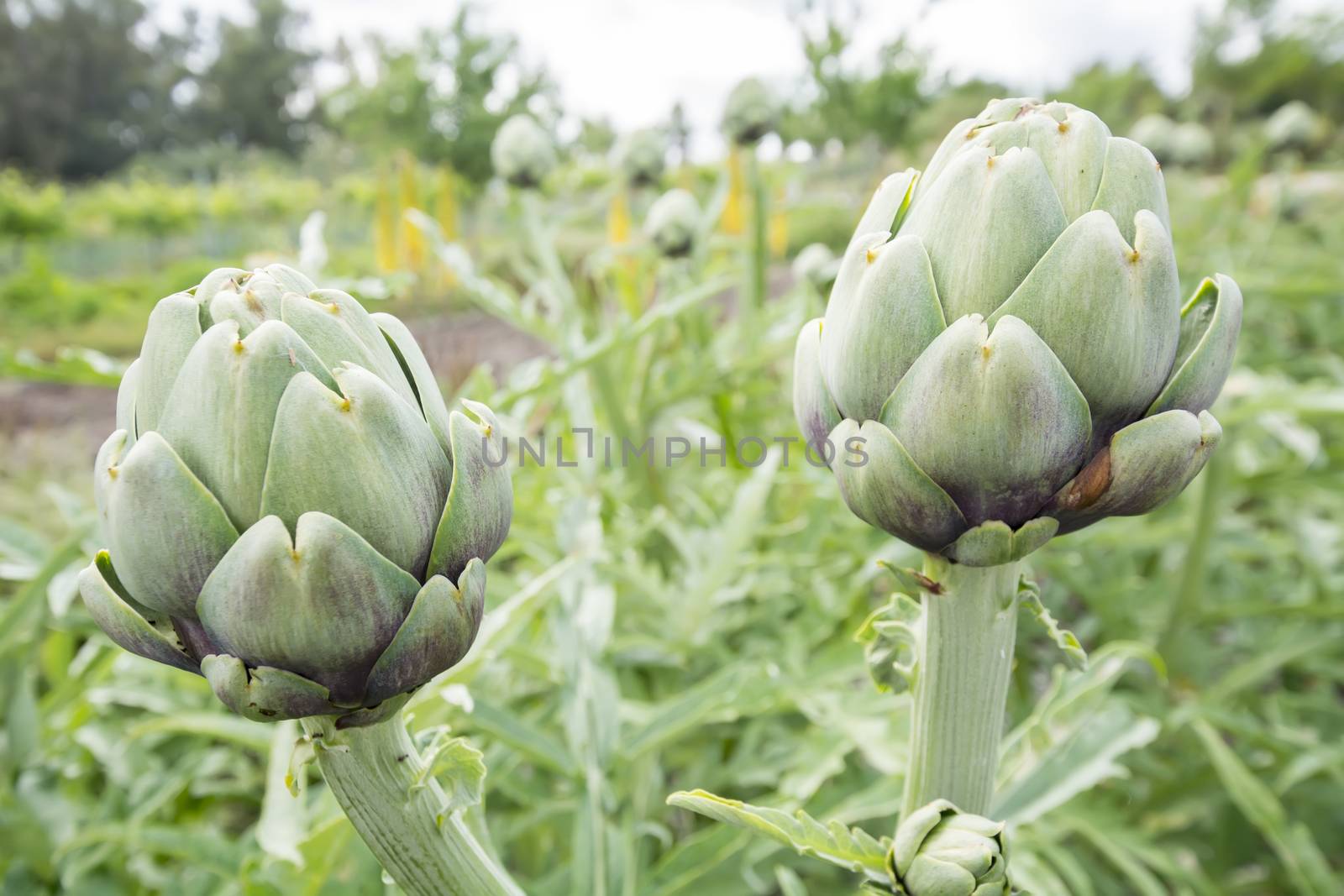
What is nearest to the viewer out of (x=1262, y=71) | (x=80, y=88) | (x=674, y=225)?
(x=674, y=225)

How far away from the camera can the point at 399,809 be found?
0.27 metres

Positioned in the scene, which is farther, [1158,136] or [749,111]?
[1158,136]

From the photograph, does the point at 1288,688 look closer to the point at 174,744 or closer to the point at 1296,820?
the point at 1296,820

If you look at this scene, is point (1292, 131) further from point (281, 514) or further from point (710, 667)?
point (281, 514)

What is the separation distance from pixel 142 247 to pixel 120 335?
12.8 ft

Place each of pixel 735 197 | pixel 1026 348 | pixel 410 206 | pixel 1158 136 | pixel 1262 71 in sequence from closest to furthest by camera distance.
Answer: pixel 1026 348, pixel 735 197, pixel 1158 136, pixel 410 206, pixel 1262 71

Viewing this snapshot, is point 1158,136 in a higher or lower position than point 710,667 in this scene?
higher

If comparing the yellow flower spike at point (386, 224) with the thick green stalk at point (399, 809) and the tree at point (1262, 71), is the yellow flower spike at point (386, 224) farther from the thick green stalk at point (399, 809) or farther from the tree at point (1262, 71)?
the tree at point (1262, 71)

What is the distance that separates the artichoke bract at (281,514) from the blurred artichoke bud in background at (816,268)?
0.87 metres

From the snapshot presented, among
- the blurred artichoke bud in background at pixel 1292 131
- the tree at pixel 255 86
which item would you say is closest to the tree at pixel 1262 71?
the blurred artichoke bud in background at pixel 1292 131

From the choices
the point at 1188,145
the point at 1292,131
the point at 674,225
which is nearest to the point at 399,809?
the point at 674,225

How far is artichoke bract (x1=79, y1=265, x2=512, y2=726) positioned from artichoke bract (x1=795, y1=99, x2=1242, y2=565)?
11 centimetres

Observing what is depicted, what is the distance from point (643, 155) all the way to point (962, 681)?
1.06 m

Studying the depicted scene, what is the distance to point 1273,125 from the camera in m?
2.33
